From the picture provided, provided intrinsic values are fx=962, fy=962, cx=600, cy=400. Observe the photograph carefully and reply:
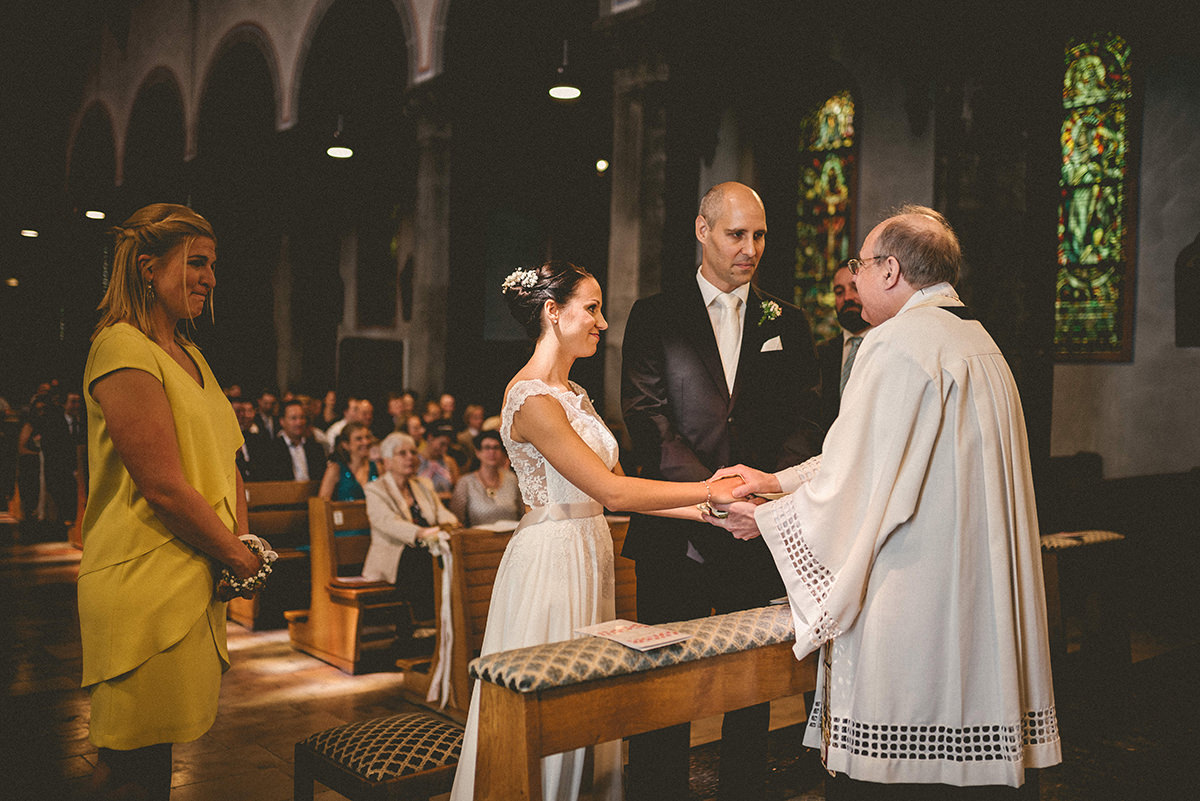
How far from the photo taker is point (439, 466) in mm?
7973

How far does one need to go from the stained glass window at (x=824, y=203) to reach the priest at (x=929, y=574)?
354 inches

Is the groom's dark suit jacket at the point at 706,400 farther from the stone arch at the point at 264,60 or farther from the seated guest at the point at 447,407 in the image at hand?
the stone arch at the point at 264,60

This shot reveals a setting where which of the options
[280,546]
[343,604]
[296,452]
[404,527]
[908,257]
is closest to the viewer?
[908,257]

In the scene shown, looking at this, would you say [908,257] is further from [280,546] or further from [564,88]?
[564,88]

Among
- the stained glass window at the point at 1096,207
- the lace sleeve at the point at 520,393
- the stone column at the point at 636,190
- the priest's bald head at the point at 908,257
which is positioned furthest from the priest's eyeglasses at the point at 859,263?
the stained glass window at the point at 1096,207

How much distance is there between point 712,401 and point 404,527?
12.1ft

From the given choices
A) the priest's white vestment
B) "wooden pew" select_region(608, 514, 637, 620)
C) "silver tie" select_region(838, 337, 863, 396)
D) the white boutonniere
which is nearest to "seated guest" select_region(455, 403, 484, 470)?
"silver tie" select_region(838, 337, 863, 396)

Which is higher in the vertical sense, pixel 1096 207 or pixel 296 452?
pixel 1096 207

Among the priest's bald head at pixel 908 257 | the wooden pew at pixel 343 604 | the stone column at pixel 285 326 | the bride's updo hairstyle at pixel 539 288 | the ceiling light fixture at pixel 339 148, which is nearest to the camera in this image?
the priest's bald head at pixel 908 257

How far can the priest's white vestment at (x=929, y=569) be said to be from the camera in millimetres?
2086

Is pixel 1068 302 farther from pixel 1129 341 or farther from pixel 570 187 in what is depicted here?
pixel 570 187

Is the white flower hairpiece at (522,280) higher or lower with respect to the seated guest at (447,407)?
higher

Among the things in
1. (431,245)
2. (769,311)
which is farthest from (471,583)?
(431,245)

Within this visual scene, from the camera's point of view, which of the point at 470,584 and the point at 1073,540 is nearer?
the point at 470,584
